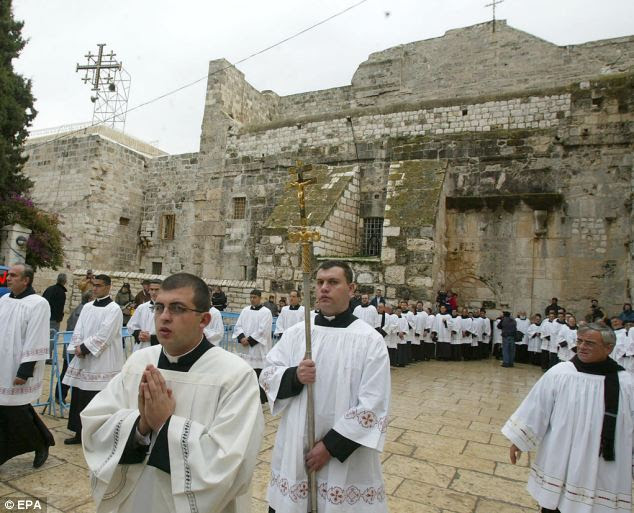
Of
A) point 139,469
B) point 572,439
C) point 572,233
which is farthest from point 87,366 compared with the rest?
point 572,233

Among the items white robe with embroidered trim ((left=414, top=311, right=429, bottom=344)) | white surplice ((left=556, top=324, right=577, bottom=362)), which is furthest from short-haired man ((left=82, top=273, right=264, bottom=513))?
white surplice ((left=556, top=324, right=577, bottom=362))

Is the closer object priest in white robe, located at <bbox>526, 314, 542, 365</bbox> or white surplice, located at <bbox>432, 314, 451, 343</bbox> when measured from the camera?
priest in white robe, located at <bbox>526, 314, 542, 365</bbox>

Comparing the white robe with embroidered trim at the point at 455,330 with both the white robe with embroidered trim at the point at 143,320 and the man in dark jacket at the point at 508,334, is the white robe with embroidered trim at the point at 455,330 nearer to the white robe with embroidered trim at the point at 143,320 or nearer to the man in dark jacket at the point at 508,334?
the man in dark jacket at the point at 508,334

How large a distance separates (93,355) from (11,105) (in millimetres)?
13032

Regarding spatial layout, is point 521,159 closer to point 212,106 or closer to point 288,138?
point 288,138

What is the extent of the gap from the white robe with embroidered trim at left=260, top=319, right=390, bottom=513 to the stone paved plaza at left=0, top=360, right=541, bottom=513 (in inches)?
48.0

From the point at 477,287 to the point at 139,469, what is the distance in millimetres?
13328

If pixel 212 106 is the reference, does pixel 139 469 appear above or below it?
below

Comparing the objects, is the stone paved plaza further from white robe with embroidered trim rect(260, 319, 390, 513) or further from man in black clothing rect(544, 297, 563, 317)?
man in black clothing rect(544, 297, 563, 317)

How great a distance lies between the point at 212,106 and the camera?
18359 millimetres

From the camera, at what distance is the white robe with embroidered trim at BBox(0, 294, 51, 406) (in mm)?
4188

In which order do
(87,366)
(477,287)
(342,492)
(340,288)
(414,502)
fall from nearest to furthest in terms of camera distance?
(342,492) < (340,288) < (414,502) < (87,366) < (477,287)

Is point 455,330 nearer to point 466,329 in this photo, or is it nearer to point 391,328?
point 466,329

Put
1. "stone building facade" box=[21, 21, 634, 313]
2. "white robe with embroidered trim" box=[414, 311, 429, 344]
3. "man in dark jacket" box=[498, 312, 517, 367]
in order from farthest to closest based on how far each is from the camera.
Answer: "stone building facade" box=[21, 21, 634, 313], "man in dark jacket" box=[498, 312, 517, 367], "white robe with embroidered trim" box=[414, 311, 429, 344]
